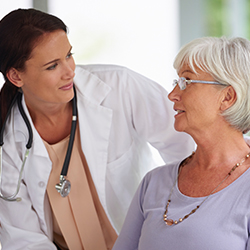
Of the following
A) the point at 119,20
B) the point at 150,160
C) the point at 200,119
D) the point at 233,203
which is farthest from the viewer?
the point at 119,20

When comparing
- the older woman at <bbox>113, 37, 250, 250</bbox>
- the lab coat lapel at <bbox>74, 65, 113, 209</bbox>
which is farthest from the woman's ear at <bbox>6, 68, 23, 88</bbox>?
the older woman at <bbox>113, 37, 250, 250</bbox>

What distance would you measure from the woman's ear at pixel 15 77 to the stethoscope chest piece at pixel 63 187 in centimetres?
42

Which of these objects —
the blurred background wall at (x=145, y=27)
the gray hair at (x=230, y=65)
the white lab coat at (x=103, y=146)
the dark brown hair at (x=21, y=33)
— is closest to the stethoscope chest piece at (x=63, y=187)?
the white lab coat at (x=103, y=146)

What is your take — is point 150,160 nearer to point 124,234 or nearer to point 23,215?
point 124,234

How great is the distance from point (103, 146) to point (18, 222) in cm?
48

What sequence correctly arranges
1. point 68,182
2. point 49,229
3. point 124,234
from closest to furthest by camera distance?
point 124,234 < point 68,182 < point 49,229

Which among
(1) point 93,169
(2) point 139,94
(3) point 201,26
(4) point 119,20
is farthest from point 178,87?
(3) point 201,26

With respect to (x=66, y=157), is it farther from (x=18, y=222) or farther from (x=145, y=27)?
(x=145, y=27)

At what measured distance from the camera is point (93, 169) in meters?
1.57

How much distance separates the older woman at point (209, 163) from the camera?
107cm

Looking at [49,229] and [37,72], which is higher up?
[37,72]

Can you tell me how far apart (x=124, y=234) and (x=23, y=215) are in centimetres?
48

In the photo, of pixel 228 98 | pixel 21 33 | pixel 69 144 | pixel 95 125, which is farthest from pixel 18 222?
pixel 228 98

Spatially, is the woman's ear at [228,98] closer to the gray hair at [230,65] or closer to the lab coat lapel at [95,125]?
the gray hair at [230,65]
